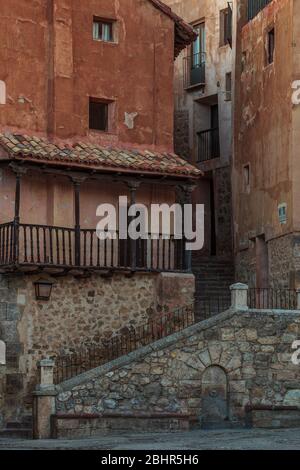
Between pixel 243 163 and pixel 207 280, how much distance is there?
351 centimetres

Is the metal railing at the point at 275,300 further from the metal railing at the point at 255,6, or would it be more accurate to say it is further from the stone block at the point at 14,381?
the metal railing at the point at 255,6

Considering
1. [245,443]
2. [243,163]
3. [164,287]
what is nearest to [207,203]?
[243,163]

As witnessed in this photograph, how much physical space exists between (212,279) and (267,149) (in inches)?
159

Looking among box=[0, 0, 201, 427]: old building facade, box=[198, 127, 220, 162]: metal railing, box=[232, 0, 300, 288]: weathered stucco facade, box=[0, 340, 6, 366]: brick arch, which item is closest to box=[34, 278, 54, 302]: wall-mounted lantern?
box=[0, 0, 201, 427]: old building facade

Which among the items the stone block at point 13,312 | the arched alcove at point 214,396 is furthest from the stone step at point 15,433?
the arched alcove at point 214,396

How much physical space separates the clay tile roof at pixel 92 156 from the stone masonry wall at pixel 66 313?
2.65 metres

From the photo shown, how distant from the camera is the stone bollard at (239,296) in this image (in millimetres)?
36562

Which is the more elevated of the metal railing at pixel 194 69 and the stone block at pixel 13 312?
the metal railing at pixel 194 69

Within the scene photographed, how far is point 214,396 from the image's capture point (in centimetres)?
3669

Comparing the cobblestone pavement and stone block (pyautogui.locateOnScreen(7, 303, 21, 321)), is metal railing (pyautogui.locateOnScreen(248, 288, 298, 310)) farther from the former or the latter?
stone block (pyautogui.locateOnScreen(7, 303, 21, 321))
